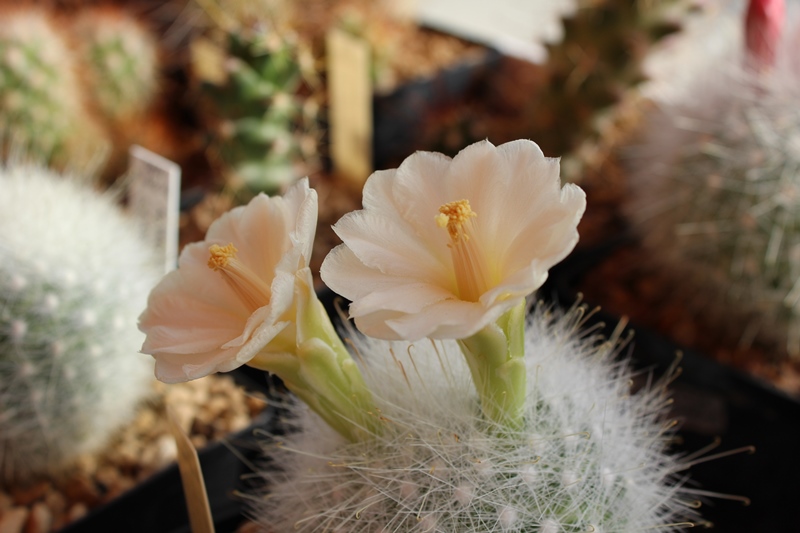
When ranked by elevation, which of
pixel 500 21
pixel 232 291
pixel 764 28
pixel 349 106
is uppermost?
pixel 500 21

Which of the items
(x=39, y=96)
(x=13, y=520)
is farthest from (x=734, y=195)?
(x=39, y=96)

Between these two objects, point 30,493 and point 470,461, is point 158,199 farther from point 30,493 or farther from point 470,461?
point 470,461

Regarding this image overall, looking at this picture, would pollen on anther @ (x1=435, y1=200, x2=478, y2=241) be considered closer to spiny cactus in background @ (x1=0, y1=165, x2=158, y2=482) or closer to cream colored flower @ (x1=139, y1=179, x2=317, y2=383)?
cream colored flower @ (x1=139, y1=179, x2=317, y2=383)

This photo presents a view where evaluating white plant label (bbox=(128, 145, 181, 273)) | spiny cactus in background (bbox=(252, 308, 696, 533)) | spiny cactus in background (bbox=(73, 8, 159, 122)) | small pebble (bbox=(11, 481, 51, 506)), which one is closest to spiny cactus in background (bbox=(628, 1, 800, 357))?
spiny cactus in background (bbox=(252, 308, 696, 533))

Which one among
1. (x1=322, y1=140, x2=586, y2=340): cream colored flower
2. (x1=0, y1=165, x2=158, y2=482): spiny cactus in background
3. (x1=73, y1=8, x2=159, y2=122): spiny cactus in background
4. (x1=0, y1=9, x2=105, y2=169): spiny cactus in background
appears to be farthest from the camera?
(x1=73, y1=8, x2=159, y2=122): spiny cactus in background

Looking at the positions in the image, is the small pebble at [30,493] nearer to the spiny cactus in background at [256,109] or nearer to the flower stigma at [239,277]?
the spiny cactus in background at [256,109]

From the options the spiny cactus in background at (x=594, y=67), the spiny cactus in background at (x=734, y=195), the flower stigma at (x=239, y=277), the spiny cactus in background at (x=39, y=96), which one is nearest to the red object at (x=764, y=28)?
the spiny cactus in background at (x=734, y=195)
